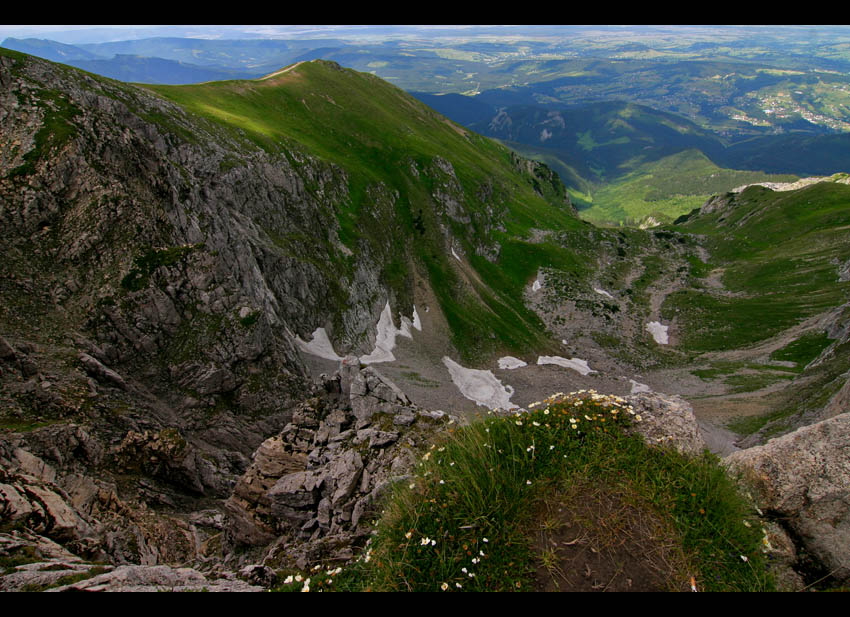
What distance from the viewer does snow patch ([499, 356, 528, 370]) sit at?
86.9 meters

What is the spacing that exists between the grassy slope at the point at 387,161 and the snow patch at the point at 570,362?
15.2ft

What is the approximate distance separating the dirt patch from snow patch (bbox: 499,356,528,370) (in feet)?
262

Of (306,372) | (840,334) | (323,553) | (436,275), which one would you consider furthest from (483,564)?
(840,334)

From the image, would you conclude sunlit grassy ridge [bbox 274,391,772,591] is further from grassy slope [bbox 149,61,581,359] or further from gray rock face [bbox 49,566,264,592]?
grassy slope [bbox 149,61,581,359]

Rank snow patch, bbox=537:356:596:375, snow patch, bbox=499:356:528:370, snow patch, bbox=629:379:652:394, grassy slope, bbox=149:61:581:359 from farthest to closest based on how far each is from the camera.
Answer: snow patch, bbox=537:356:596:375, grassy slope, bbox=149:61:581:359, snow patch, bbox=499:356:528:370, snow patch, bbox=629:379:652:394

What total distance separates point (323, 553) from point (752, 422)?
233 ft

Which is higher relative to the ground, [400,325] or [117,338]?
[117,338]

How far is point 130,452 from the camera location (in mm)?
26703

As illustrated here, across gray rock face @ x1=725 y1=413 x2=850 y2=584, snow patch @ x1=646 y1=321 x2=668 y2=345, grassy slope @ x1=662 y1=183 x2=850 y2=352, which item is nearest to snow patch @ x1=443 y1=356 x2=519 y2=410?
snow patch @ x1=646 y1=321 x2=668 y2=345

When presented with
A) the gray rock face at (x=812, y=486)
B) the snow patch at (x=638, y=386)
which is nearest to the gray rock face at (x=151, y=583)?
the gray rock face at (x=812, y=486)

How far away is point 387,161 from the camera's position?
115 meters

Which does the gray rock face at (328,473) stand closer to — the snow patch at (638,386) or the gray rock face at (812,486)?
the gray rock face at (812,486)

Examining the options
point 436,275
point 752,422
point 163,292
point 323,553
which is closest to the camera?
point 323,553

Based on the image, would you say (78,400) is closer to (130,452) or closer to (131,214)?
(130,452)
